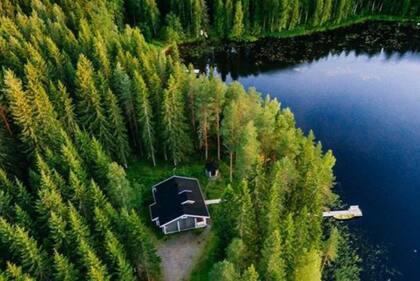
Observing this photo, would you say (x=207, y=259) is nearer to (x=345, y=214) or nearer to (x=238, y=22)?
(x=345, y=214)

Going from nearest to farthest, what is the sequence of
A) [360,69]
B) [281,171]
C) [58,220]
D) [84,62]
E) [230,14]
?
[58,220]
[281,171]
[84,62]
[360,69]
[230,14]

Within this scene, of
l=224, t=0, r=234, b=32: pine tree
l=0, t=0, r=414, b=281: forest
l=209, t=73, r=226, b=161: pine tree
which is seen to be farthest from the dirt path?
l=224, t=0, r=234, b=32: pine tree

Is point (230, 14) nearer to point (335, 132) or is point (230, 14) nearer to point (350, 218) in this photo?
point (335, 132)

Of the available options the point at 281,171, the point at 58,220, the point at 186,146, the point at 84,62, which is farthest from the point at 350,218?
the point at 84,62

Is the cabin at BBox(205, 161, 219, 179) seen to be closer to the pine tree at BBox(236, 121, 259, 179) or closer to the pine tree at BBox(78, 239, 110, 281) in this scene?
the pine tree at BBox(236, 121, 259, 179)

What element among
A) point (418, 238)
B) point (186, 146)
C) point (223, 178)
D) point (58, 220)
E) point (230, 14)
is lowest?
point (418, 238)

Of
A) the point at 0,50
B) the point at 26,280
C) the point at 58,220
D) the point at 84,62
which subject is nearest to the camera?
the point at 26,280

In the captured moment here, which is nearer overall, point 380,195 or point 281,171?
point 281,171

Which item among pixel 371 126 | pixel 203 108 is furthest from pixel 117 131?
pixel 371 126
